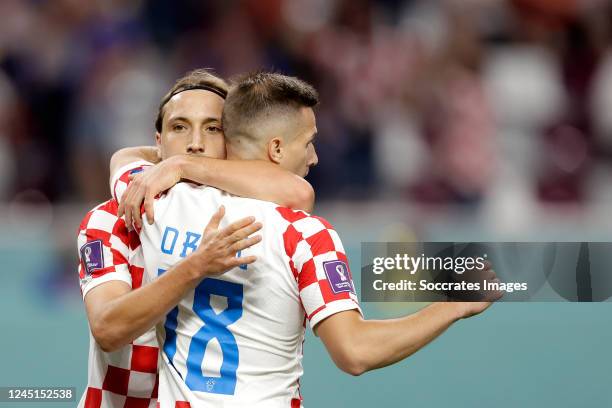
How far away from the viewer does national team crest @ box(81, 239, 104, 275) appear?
8.97ft

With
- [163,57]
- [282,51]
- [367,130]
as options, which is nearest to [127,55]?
[163,57]

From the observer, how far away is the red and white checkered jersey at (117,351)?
9.15 ft

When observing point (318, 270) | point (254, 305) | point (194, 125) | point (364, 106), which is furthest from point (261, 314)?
point (364, 106)

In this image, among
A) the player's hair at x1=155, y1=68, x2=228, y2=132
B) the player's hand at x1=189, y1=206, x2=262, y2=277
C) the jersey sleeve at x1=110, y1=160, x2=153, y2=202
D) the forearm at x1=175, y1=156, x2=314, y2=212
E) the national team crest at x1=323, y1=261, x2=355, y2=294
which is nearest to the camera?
the player's hand at x1=189, y1=206, x2=262, y2=277

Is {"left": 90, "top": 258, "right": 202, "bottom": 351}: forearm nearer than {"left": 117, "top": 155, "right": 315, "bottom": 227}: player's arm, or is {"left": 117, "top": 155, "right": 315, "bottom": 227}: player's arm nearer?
{"left": 90, "top": 258, "right": 202, "bottom": 351}: forearm

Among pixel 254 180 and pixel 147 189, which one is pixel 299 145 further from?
pixel 147 189

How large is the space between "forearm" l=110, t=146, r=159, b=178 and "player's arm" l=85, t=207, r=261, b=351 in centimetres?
72

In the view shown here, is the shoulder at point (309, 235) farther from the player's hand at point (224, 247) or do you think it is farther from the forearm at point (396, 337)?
the forearm at point (396, 337)

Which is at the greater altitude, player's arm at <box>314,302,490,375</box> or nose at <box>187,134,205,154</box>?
nose at <box>187,134,205,154</box>

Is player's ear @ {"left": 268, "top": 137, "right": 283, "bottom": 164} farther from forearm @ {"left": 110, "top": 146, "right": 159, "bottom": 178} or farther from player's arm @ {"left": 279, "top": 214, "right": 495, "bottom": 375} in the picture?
forearm @ {"left": 110, "top": 146, "right": 159, "bottom": 178}

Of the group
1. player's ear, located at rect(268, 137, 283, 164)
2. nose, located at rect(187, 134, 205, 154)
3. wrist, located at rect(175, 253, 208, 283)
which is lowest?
wrist, located at rect(175, 253, 208, 283)

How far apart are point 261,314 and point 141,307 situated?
0.31 m

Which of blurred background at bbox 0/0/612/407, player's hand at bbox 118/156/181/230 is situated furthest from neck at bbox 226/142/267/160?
blurred background at bbox 0/0/612/407

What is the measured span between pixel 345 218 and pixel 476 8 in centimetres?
235
